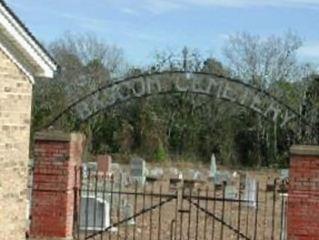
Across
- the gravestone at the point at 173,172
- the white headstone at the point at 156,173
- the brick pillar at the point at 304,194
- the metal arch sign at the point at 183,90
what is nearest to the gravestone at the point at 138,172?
the white headstone at the point at 156,173

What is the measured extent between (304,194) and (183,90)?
383 centimetres

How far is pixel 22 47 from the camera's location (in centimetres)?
1483

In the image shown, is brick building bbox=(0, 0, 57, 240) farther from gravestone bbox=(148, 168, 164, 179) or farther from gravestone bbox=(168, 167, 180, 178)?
gravestone bbox=(168, 167, 180, 178)

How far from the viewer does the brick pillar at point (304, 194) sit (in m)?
14.6

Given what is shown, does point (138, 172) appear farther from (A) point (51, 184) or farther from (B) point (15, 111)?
(B) point (15, 111)

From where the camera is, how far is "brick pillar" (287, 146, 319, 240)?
576 inches

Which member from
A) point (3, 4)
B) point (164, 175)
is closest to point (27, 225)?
point (3, 4)

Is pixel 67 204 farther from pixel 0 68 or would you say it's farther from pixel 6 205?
pixel 0 68

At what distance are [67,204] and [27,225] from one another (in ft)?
5.66

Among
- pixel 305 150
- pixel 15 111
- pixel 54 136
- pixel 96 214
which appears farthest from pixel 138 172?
pixel 305 150

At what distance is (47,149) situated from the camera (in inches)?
626

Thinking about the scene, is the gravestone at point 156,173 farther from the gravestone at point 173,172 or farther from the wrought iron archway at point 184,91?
the wrought iron archway at point 184,91

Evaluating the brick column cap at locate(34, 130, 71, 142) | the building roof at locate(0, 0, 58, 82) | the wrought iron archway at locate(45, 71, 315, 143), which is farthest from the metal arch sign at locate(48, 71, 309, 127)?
the building roof at locate(0, 0, 58, 82)

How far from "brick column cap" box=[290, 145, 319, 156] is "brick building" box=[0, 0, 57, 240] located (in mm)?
4506
